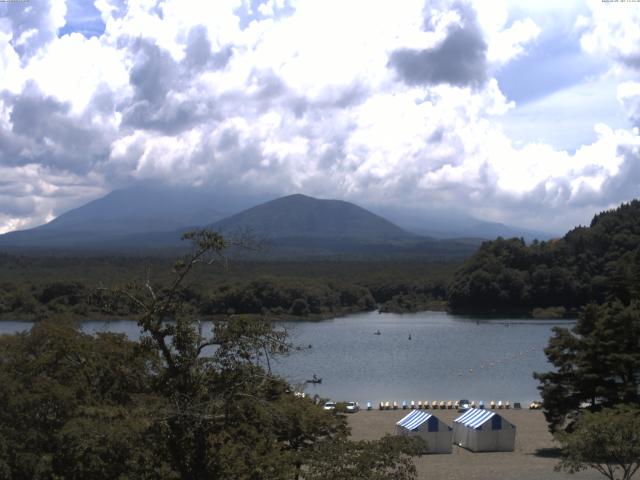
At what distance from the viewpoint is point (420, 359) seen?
155 feet

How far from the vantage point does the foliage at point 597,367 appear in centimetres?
2205

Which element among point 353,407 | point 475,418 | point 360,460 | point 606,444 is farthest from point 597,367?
point 360,460

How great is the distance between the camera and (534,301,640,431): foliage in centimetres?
2205

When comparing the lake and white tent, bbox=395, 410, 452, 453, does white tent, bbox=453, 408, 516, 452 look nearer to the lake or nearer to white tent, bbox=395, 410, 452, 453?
white tent, bbox=395, 410, 452, 453

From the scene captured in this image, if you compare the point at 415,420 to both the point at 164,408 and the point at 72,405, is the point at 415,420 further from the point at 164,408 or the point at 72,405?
the point at 164,408

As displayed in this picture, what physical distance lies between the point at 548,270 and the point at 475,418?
193 ft

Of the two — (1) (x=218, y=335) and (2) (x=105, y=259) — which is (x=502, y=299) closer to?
(2) (x=105, y=259)

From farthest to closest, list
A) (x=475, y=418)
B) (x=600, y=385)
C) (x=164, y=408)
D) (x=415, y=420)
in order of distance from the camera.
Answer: (x=475, y=418) < (x=415, y=420) < (x=600, y=385) < (x=164, y=408)

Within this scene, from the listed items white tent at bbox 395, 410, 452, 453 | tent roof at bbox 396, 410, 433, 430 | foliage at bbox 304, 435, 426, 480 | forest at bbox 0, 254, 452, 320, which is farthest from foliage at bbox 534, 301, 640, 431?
forest at bbox 0, 254, 452, 320

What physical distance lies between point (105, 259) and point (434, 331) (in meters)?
64.0

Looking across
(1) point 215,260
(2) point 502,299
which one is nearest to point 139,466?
(1) point 215,260

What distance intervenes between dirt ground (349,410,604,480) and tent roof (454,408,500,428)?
76 centimetres

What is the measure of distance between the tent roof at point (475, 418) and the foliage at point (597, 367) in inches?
65.6

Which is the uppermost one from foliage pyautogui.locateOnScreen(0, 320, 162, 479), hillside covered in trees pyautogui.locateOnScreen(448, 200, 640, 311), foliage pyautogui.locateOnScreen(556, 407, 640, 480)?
hillside covered in trees pyautogui.locateOnScreen(448, 200, 640, 311)
